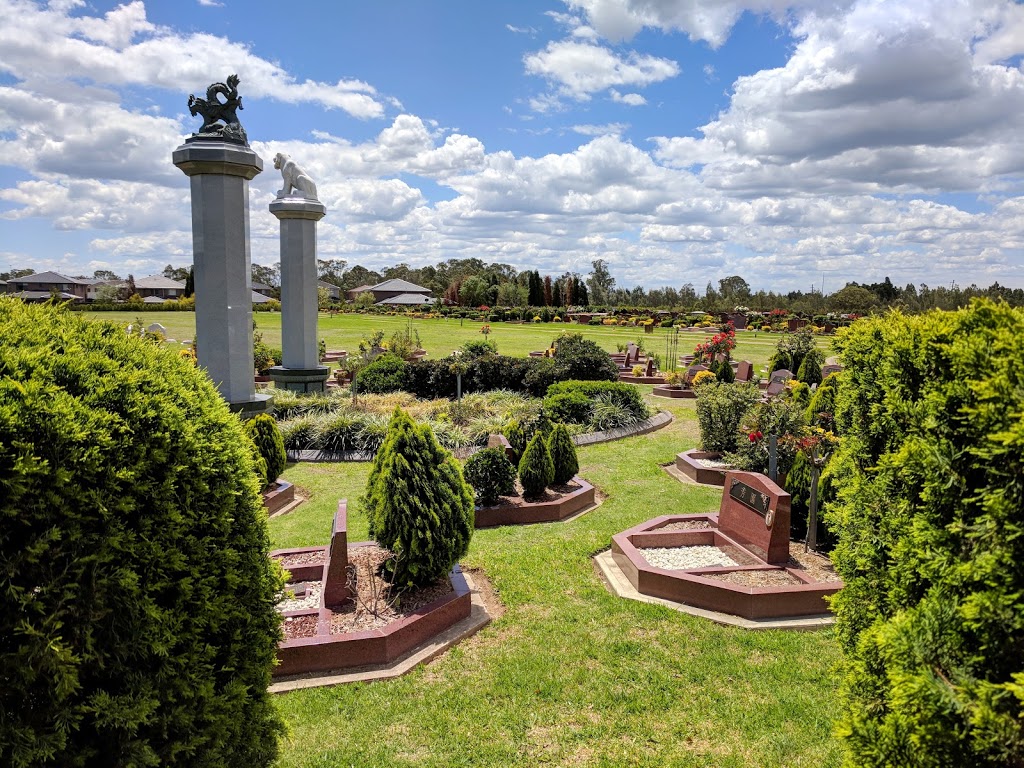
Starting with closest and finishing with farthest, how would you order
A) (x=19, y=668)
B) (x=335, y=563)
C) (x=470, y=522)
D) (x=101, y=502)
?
(x=19, y=668), (x=101, y=502), (x=335, y=563), (x=470, y=522)

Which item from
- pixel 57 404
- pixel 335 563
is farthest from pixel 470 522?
pixel 57 404

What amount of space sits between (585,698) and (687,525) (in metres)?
3.39

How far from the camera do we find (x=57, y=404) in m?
1.85

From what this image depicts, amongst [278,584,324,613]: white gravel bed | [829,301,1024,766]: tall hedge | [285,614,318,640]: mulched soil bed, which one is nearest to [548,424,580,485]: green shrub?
[278,584,324,613]: white gravel bed

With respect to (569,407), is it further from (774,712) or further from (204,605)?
(204,605)

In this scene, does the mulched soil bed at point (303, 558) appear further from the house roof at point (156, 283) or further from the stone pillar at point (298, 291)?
the house roof at point (156, 283)

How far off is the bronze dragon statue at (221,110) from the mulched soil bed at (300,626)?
8.79 m

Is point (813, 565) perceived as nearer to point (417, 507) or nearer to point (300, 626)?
point (417, 507)

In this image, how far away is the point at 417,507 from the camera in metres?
4.94

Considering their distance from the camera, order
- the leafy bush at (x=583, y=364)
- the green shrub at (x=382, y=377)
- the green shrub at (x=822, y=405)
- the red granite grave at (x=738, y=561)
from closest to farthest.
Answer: the red granite grave at (x=738, y=561)
the green shrub at (x=822, y=405)
the green shrub at (x=382, y=377)
the leafy bush at (x=583, y=364)

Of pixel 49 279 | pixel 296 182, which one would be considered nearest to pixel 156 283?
pixel 49 279

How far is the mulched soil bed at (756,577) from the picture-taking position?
541cm

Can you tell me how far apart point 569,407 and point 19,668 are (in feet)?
36.5

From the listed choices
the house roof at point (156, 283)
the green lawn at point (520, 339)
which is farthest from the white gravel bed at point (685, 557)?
the house roof at point (156, 283)
